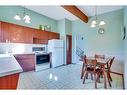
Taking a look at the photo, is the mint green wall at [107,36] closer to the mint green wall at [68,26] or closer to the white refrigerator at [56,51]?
the mint green wall at [68,26]

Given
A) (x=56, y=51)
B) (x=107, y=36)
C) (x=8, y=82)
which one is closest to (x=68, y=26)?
(x=56, y=51)

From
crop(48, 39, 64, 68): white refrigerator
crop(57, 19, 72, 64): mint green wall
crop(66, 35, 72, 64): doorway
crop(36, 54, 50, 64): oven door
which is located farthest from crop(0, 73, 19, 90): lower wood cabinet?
crop(66, 35, 72, 64): doorway

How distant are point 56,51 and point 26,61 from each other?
5.65ft

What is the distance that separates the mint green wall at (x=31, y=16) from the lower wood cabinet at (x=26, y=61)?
1443 millimetres

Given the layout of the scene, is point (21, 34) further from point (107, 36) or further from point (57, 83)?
point (107, 36)

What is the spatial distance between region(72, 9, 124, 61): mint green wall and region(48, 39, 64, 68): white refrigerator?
1390mm

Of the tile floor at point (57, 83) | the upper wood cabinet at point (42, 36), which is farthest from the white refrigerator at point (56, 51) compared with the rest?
the tile floor at point (57, 83)

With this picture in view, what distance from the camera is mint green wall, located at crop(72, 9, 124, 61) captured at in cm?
477

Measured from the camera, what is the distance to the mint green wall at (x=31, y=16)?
13.9 ft

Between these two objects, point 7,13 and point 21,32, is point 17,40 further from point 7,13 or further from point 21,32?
point 7,13

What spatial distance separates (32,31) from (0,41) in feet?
4.87

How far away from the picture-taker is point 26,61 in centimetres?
463

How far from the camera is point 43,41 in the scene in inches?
231

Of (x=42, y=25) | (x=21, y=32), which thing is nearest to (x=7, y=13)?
(x=21, y=32)
